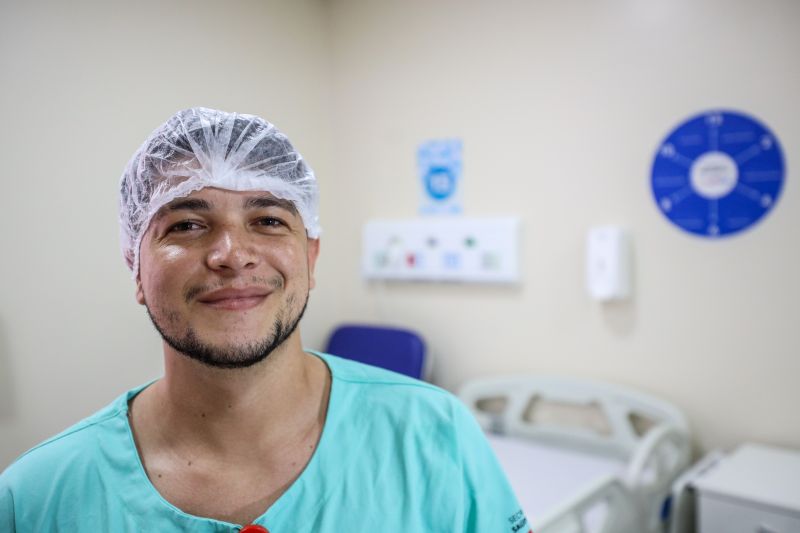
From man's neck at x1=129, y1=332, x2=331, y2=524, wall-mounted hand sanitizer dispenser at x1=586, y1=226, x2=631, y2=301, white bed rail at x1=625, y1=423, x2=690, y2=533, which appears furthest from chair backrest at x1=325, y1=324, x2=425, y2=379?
man's neck at x1=129, y1=332, x2=331, y2=524

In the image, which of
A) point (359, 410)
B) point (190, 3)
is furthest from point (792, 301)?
point (190, 3)

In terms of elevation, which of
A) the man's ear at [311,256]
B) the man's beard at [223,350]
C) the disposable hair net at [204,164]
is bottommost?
the man's beard at [223,350]

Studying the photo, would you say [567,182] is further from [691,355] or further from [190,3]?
[190,3]

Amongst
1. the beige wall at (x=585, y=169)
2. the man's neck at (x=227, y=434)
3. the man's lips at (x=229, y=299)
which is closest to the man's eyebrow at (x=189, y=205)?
the man's lips at (x=229, y=299)

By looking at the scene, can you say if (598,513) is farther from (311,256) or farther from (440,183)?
(440,183)

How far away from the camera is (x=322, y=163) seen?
2.74m

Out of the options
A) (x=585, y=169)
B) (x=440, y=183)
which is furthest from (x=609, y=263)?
(x=440, y=183)

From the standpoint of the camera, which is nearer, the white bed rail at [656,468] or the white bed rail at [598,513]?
the white bed rail at [598,513]

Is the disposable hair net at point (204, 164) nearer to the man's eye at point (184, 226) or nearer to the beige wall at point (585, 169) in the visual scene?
the man's eye at point (184, 226)

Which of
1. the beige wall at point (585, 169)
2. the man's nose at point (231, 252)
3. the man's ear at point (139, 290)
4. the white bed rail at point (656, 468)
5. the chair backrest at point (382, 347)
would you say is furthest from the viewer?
the chair backrest at point (382, 347)

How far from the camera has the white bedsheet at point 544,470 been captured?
168cm

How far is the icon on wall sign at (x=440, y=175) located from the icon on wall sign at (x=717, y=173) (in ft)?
2.48

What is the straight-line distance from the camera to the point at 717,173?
6.35 feet

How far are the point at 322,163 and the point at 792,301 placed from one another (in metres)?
1.88
